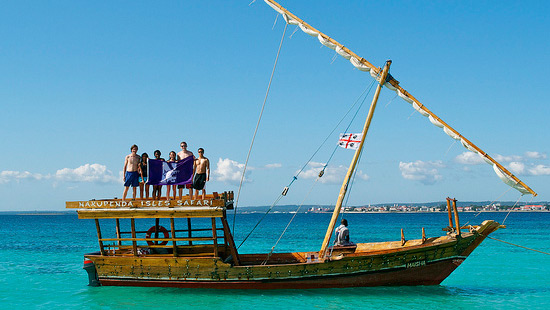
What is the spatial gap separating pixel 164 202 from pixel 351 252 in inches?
256

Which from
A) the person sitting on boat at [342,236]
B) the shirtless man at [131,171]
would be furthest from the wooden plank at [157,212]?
the person sitting on boat at [342,236]

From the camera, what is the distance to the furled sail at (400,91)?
16719 millimetres

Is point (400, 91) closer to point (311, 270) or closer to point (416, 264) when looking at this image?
point (416, 264)

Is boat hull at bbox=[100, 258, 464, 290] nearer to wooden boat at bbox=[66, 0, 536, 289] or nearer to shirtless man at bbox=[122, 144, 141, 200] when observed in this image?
wooden boat at bbox=[66, 0, 536, 289]

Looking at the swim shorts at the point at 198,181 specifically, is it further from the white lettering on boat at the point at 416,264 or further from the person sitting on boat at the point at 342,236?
the white lettering on boat at the point at 416,264

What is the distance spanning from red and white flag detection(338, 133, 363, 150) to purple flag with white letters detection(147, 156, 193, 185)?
5.13 metres

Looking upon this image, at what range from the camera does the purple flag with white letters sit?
54.0 feet

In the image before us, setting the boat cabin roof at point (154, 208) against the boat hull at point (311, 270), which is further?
the boat hull at point (311, 270)

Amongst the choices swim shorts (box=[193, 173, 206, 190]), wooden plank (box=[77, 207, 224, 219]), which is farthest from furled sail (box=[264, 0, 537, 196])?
wooden plank (box=[77, 207, 224, 219])

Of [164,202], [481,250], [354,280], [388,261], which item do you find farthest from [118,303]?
[481,250]

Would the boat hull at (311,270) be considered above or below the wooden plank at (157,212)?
below

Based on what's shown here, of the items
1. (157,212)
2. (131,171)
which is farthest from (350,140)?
(131,171)

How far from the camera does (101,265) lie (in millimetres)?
17312

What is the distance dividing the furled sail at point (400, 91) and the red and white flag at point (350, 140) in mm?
2106
